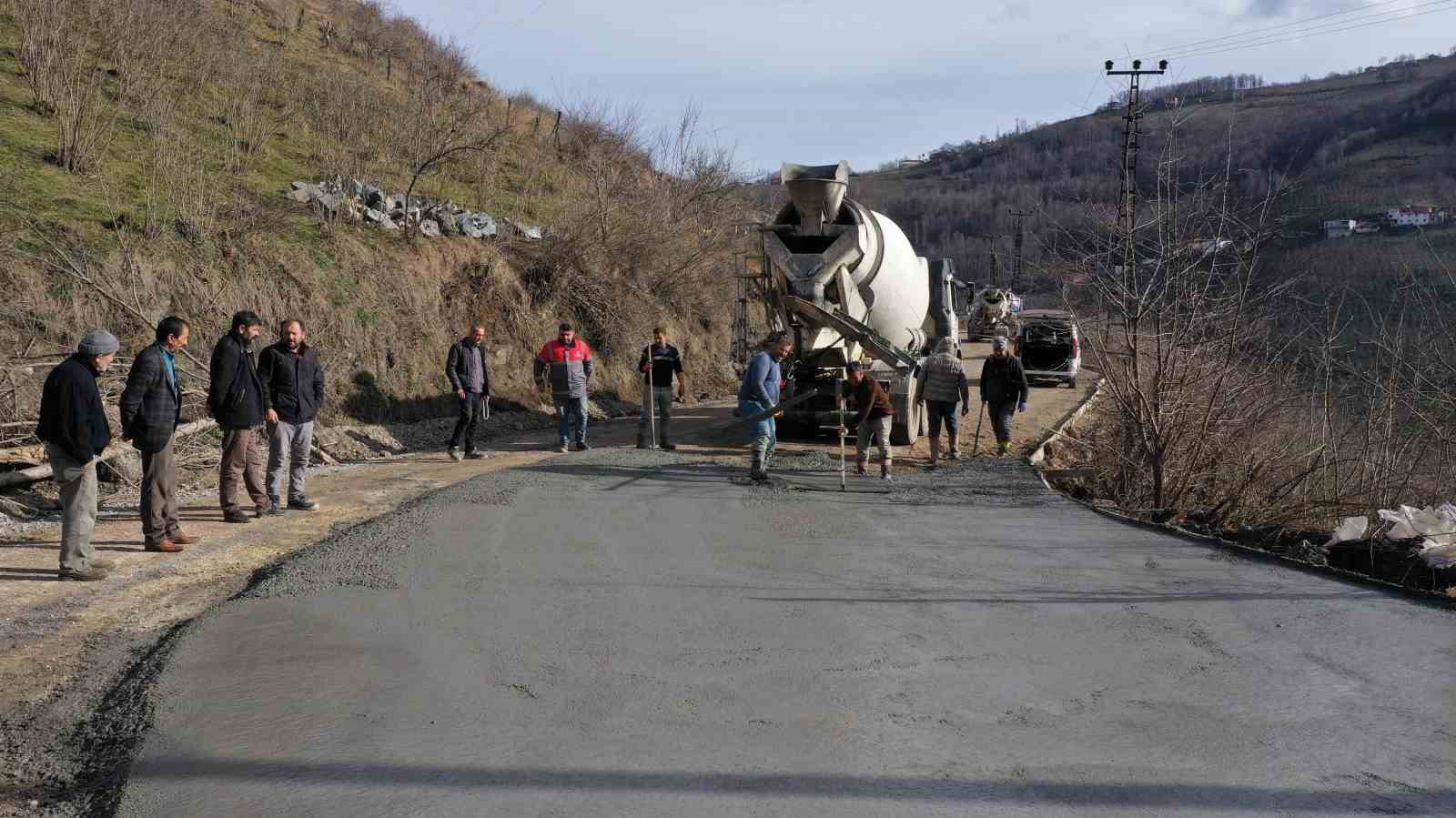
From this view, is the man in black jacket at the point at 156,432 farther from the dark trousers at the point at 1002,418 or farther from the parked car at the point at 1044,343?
the parked car at the point at 1044,343

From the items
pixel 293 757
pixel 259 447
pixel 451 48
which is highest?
pixel 451 48

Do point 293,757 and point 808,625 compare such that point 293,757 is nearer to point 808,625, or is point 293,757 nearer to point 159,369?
point 808,625

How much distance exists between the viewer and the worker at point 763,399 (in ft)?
38.7

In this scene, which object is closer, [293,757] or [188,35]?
[293,757]

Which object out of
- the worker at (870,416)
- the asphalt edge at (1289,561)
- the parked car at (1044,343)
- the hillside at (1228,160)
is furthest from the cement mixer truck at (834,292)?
the parked car at (1044,343)

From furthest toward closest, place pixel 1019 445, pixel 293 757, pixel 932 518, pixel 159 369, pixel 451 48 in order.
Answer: pixel 451 48, pixel 1019 445, pixel 932 518, pixel 159 369, pixel 293 757

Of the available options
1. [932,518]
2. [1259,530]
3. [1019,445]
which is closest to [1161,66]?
[1019,445]

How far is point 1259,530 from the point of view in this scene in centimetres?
1021

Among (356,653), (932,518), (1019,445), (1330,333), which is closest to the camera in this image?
(356,653)

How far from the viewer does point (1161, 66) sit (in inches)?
828

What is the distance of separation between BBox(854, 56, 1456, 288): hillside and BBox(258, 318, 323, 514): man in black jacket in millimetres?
8582

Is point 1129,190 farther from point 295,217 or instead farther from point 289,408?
point 295,217

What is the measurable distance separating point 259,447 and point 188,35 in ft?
46.7

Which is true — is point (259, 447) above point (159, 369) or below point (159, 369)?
below
